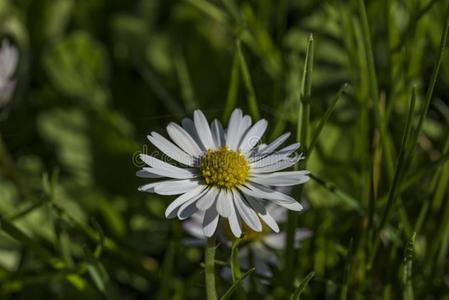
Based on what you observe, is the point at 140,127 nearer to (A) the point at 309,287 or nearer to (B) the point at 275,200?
(A) the point at 309,287

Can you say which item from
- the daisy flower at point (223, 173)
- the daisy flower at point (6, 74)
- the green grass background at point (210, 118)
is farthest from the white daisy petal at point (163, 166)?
the daisy flower at point (6, 74)

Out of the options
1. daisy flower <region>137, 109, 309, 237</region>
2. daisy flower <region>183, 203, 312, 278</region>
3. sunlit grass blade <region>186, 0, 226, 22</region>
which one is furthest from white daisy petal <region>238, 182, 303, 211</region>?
sunlit grass blade <region>186, 0, 226, 22</region>

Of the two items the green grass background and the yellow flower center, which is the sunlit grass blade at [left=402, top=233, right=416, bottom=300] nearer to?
the green grass background

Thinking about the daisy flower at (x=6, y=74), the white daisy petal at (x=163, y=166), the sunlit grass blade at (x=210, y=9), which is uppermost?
the sunlit grass blade at (x=210, y=9)

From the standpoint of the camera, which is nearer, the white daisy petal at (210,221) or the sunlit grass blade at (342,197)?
the white daisy petal at (210,221)

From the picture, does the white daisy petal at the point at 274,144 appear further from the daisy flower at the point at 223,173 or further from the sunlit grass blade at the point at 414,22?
the sunlit grass blade at the point at 414,22

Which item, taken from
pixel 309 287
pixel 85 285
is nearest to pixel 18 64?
pixel 85 285
